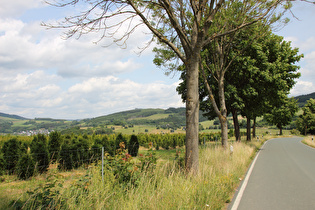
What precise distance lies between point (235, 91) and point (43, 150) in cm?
1584

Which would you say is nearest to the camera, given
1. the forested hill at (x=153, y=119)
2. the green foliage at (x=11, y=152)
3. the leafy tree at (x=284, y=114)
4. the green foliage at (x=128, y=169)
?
the green foliage at (x=128, y=169)

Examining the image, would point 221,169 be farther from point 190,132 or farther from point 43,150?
point 43,150

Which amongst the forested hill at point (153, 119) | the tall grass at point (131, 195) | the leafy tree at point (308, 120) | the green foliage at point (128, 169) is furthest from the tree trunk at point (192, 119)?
the forested hill at point (153, 119)

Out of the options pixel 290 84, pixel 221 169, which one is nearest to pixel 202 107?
pixel 290 84

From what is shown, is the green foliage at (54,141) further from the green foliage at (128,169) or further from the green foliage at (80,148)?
the green foliage at (128,169)

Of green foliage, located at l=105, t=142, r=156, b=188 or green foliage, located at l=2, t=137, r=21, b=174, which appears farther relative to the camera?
green foliage, located at l=2, t=137, r=21, b=174

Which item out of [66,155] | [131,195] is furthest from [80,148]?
[131,195]

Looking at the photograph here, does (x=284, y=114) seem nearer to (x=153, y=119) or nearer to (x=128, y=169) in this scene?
(x=128, y=169)

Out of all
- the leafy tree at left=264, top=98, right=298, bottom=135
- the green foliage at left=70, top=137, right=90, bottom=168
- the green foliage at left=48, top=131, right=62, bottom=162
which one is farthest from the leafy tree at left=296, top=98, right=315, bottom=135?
the green foliage at left=48, top=131, right=62, bottom=162

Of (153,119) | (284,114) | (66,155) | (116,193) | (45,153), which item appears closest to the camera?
(116,193)

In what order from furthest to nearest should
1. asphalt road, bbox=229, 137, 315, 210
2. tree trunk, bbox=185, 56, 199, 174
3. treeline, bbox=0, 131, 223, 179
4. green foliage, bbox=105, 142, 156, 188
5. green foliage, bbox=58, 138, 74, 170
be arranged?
1. green foliage, bbox=58, 138, 74, 170
2. treeline, bbox=0, 131, 223, 179
3. tree trunk, bbox=185, 56, 199, 174
4. asphalt road, bbox=229, 137, 315, 210
5. green foliage, bbox=105, 142, 156, 188

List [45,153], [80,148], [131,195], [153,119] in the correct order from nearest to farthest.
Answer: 1. [131,195]
2. [45,153]
3. [80,148]
4. [153,119]

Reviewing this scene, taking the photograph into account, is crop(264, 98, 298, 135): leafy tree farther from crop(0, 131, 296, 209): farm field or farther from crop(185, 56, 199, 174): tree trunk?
crop(0, 131, 296, 209): farm field

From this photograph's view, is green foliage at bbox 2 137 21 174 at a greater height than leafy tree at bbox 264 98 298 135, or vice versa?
leafy tree at bbox 264 98 298 135
